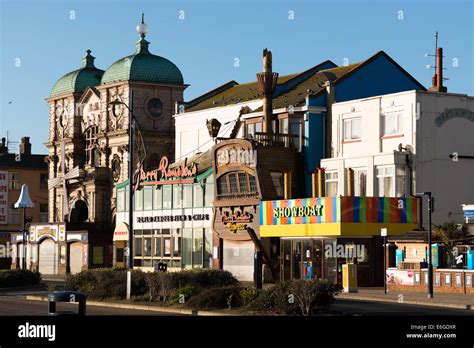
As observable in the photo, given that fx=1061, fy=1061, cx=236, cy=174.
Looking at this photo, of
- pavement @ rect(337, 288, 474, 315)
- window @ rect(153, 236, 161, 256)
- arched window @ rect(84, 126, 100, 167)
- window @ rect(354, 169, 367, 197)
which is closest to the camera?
pavement @ rect(337, 288, 474, 315)

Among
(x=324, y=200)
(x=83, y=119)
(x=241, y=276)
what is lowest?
(x=241, y=276)

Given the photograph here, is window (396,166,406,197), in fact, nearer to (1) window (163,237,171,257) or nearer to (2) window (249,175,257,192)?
(2) window (249,175,257,192)

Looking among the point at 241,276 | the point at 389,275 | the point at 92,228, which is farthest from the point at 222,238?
the point at 92,228

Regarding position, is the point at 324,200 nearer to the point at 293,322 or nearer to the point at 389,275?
the point at 389,275

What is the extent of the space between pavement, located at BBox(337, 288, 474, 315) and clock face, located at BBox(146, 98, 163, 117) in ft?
168

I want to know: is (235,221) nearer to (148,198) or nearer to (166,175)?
(166,175)

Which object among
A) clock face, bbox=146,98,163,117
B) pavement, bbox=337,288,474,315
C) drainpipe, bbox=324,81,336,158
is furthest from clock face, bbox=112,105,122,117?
pavement, bbox=337,288,474,315

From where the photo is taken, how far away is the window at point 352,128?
66.7m

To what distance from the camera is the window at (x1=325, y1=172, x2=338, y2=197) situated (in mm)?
A: 65375

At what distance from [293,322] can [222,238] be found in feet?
168

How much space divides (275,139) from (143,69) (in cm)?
3464

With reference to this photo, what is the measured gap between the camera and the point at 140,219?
80.2 m

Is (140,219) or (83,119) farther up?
(83,119)

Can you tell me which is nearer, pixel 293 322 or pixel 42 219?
pixel 293 322
